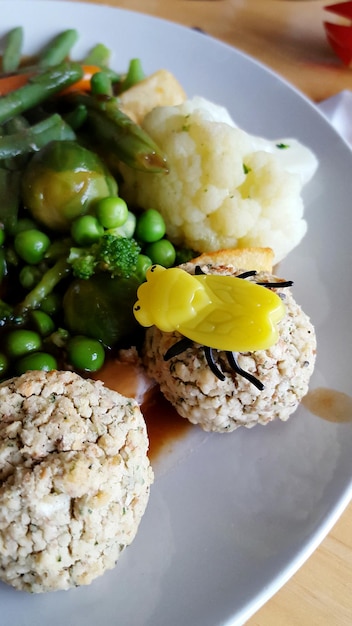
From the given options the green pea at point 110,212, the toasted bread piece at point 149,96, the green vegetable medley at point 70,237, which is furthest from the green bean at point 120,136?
the green pea at point 110,212

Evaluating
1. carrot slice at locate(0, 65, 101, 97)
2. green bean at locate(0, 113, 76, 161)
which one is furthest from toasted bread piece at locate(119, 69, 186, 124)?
green bean at locate(0, 113, 76, 161)

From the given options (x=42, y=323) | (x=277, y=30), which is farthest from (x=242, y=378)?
(x=277, y=30)

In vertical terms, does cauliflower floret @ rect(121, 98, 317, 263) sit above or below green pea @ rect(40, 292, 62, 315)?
above

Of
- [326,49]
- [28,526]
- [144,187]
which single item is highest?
[326,49]

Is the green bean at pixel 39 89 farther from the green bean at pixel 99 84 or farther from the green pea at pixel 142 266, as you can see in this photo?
the green pea at pixel 142 266

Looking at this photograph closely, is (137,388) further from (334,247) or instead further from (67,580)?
(334,247)

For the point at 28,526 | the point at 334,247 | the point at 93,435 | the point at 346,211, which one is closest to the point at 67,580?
the point at 28,526

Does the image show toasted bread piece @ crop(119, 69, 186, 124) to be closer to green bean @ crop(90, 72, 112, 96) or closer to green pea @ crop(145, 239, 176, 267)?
green bean @ crop(90, 72, 112, 96)

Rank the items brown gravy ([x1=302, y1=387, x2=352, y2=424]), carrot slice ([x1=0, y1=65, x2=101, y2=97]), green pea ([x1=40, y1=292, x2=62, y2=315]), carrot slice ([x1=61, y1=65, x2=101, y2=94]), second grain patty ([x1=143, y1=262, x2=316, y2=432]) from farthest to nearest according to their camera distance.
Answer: carrot slice ([x1=61, y1=65, x2=101, y2=94]), carrot slice ([x1=0, y1=65, x2=101, y2=97]), green pea ([x1=40, y1=292, x2=62, y2=315]), brown gravy ([x1=302, y1=387, x2=352, y2=424]), second grain patty ([x1=143, y1=262, x2=316, y2=432])
